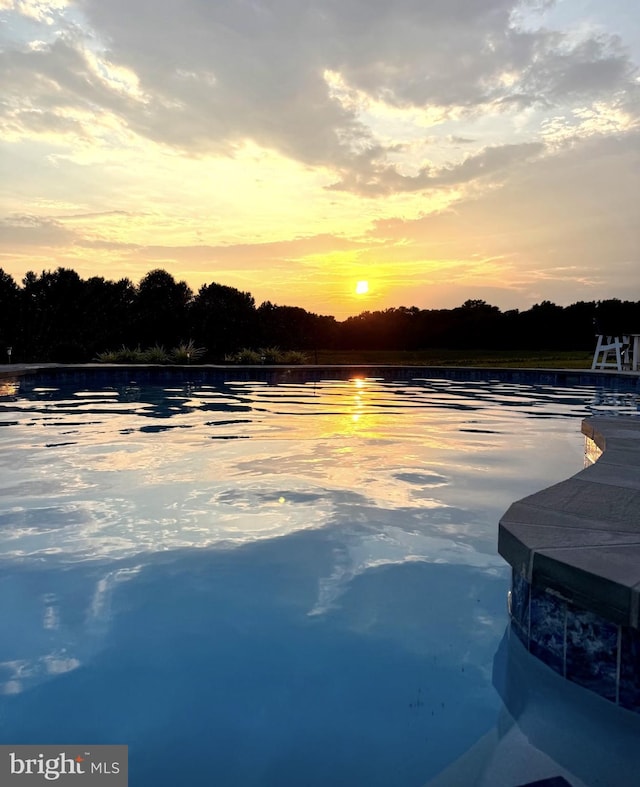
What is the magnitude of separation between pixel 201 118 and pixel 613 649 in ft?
50.9

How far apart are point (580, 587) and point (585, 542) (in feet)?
1.21

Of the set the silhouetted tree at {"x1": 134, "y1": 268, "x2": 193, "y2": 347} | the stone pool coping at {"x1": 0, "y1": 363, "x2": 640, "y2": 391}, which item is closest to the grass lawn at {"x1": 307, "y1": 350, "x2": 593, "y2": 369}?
the stone pool coping at {"x1": 0, "y1": 363, "x2": 640, "y2": 391}

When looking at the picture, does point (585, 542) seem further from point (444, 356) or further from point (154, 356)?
point (444, 356)

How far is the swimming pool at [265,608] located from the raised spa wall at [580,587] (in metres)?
0.20

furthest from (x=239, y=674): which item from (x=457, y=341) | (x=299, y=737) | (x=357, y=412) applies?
(x=457, y=341)

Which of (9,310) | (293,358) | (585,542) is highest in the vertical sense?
(9,310)

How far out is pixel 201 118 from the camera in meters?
15.1

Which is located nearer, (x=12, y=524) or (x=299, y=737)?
(x=299, y=737)

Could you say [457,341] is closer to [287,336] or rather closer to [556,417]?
[287,336]

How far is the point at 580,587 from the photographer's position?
89.0 inches

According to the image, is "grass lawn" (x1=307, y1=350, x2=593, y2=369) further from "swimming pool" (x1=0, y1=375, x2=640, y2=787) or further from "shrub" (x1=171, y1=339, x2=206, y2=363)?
"swimming pool" (x1=0, y1=375, x2=640, y2=787)

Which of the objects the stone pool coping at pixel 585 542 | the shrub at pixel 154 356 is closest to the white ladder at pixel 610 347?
the shrub at pixel 154 356

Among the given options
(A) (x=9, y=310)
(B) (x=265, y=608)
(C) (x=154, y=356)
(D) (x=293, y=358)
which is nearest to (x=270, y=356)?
(D) (x=293, y=358)

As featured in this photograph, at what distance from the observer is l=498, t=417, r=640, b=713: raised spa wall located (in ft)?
7.27
